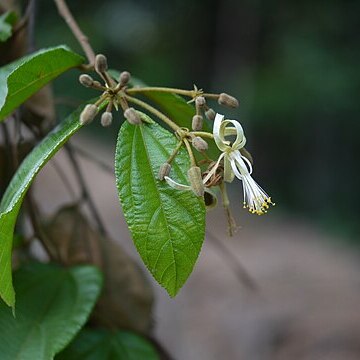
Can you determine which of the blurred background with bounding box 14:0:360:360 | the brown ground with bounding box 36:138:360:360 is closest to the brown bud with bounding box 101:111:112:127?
the brown ground with bounding box 36:138:360:360

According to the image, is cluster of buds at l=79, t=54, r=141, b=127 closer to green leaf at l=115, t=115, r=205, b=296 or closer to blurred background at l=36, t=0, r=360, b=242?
green leaf at l=115, t=115, r=205, b=296

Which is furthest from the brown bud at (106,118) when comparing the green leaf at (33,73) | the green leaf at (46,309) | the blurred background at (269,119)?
the blurred background at (269,119)

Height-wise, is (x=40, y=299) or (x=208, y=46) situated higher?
(x=40, y=299)

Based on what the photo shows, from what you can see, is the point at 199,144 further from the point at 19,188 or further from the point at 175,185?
the point at 19,188

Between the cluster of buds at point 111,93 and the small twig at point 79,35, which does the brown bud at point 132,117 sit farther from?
the small twig at point 79,35

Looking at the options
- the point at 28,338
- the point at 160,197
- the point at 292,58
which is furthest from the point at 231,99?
the point at 292,58

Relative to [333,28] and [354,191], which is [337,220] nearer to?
[354,191]

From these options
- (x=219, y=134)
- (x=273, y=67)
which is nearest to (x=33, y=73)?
(x=219, y=134)
